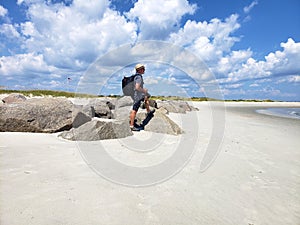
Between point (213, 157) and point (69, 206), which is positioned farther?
point (213, 157)

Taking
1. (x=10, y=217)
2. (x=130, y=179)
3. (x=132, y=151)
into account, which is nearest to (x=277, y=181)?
(x=130, y=179)

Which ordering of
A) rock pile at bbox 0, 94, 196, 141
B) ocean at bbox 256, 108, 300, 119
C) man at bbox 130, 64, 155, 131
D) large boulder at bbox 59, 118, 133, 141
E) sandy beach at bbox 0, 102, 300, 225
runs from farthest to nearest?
ocean at bbox 256, 108, 300, 119 < man at bbox 130, 64, 155, 131 < rock pile at bbox 0, 94, 196, 141 < large boulder at bbox 59, 118, 133, 141 < sandy beach at bbox 0, 102, 300, 225

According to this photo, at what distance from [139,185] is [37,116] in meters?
3.95

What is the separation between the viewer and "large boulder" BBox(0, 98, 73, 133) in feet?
17.3

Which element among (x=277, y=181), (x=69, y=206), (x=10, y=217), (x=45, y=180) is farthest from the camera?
(x=277, y=181)

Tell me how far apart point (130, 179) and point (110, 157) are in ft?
3.46

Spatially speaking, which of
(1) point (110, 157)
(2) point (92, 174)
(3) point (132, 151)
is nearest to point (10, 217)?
(2) point (92, 174)

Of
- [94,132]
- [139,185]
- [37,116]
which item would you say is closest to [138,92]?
[94,132]

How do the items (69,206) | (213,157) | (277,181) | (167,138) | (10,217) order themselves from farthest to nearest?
1. (167,138)
2. (213,157)
3. (277,181)
4. (69,206)
5. (10,217)

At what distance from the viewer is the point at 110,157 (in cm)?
404

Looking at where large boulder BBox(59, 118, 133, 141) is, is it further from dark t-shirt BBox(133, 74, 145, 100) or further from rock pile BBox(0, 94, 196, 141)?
dark t-shirt BBox(133, 74, 145, 100)

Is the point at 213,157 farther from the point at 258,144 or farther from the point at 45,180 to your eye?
the point at 45,180

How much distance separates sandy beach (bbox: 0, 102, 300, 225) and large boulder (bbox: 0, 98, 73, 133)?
1.74ft

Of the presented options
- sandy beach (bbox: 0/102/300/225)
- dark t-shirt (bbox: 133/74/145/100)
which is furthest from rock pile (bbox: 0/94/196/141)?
dark t-shirt (bbox: 133/74/145/100)
